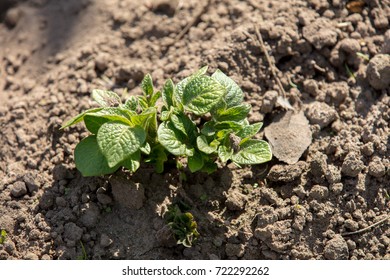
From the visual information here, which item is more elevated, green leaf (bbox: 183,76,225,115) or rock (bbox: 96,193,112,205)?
green leaf (bbox: 183,76,225,115)

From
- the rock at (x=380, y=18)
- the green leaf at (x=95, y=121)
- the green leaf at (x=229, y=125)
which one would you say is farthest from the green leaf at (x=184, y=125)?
the rock at (x=380, y=18)

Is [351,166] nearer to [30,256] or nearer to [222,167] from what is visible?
[222,167]

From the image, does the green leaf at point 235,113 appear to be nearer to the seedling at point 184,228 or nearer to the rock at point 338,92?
the seedling at point 184,228

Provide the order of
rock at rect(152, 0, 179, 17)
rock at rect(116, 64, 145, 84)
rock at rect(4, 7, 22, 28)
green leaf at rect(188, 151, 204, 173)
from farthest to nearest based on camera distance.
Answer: rock at rect(4, 7, 22, 28) → rock at rect(152, 0, 179, 17) → rock at rect(116, 64, 145, 84) → green leaf at rect(188, 151, 204, 173)

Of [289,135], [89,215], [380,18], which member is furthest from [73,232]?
[380,18]

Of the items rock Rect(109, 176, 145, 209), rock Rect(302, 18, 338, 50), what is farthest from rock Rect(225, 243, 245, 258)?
rock Rect(302, 18, 338, 50)

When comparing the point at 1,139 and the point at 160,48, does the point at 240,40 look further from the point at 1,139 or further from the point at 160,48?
the point at 1,139

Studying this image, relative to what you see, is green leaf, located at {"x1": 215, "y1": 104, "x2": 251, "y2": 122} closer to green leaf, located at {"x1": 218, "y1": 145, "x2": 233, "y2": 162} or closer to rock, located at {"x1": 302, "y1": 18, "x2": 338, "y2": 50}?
green leaf, located at {"x1": 218, "y1": 145, "x2": 233, "y2": 162}
